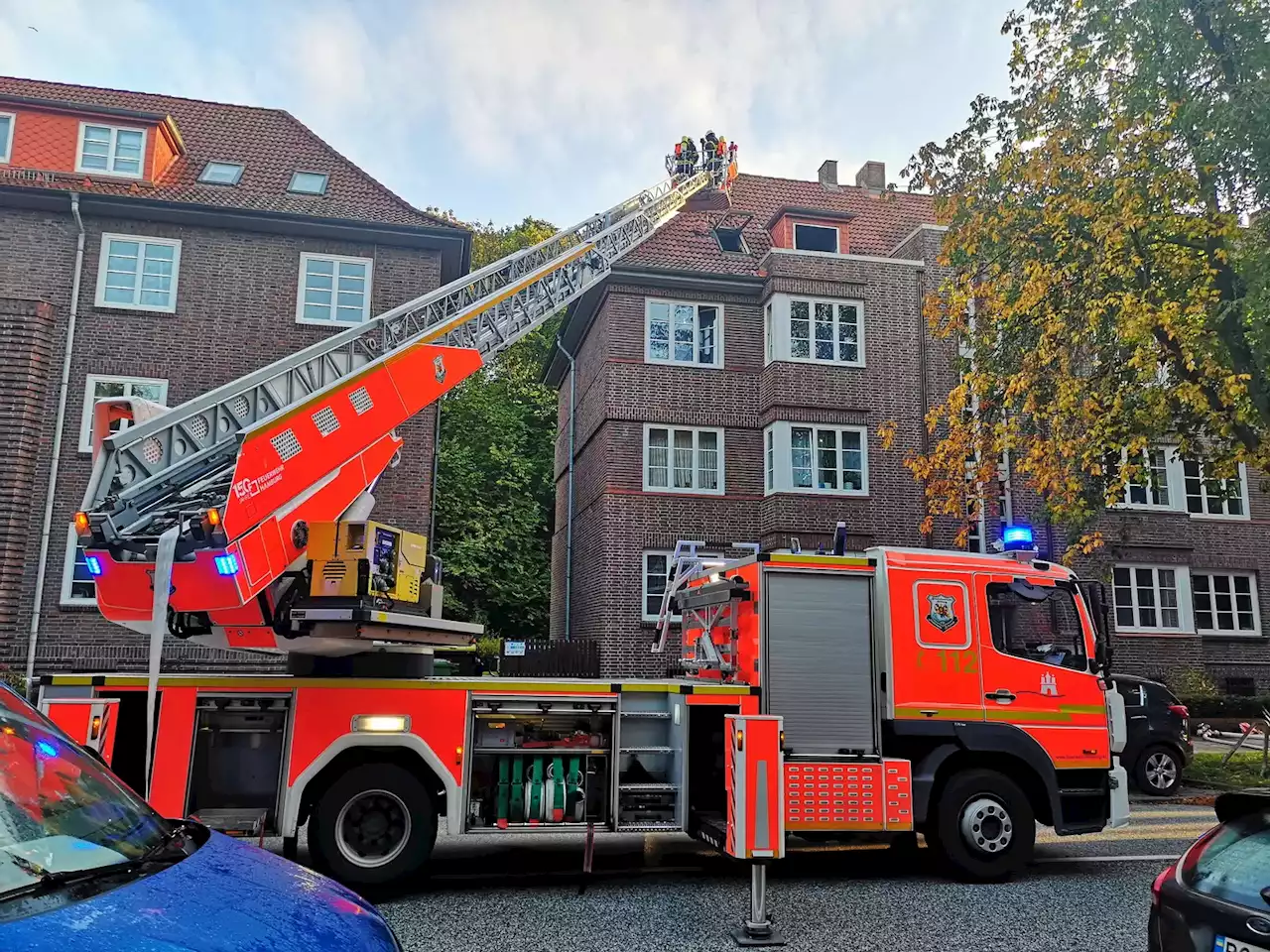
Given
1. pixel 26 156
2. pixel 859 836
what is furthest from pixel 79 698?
pixel 26 156

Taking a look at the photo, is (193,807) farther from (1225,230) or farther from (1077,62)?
(1077,62)

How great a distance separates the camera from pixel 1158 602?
2272cm

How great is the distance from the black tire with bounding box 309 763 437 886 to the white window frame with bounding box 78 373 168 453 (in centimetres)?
1307

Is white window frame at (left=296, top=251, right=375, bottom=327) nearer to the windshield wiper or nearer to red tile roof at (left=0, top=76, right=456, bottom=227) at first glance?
red tile roof at (left=0, top=76, right=456, bottom=227)

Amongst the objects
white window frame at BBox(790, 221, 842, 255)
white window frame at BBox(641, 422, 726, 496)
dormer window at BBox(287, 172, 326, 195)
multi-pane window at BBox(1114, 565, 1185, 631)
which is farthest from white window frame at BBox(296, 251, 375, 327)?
multi-pane window at BBox(1114, 565, 1185, 631)

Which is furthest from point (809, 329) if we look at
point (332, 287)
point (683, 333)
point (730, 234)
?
point (332, 287)

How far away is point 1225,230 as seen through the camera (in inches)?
458

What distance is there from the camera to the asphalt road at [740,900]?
588 centimetres

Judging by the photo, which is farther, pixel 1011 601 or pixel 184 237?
pixel 184 237

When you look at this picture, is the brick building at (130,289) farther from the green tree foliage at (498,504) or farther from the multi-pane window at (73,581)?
the green tree foliage at (498,504)

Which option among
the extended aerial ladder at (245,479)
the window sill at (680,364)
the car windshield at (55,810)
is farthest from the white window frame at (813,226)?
the car windshield at (55,810)

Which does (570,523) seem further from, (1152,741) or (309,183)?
(1152,741)

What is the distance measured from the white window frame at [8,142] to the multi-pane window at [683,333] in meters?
13.5

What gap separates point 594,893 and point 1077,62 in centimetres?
1297
